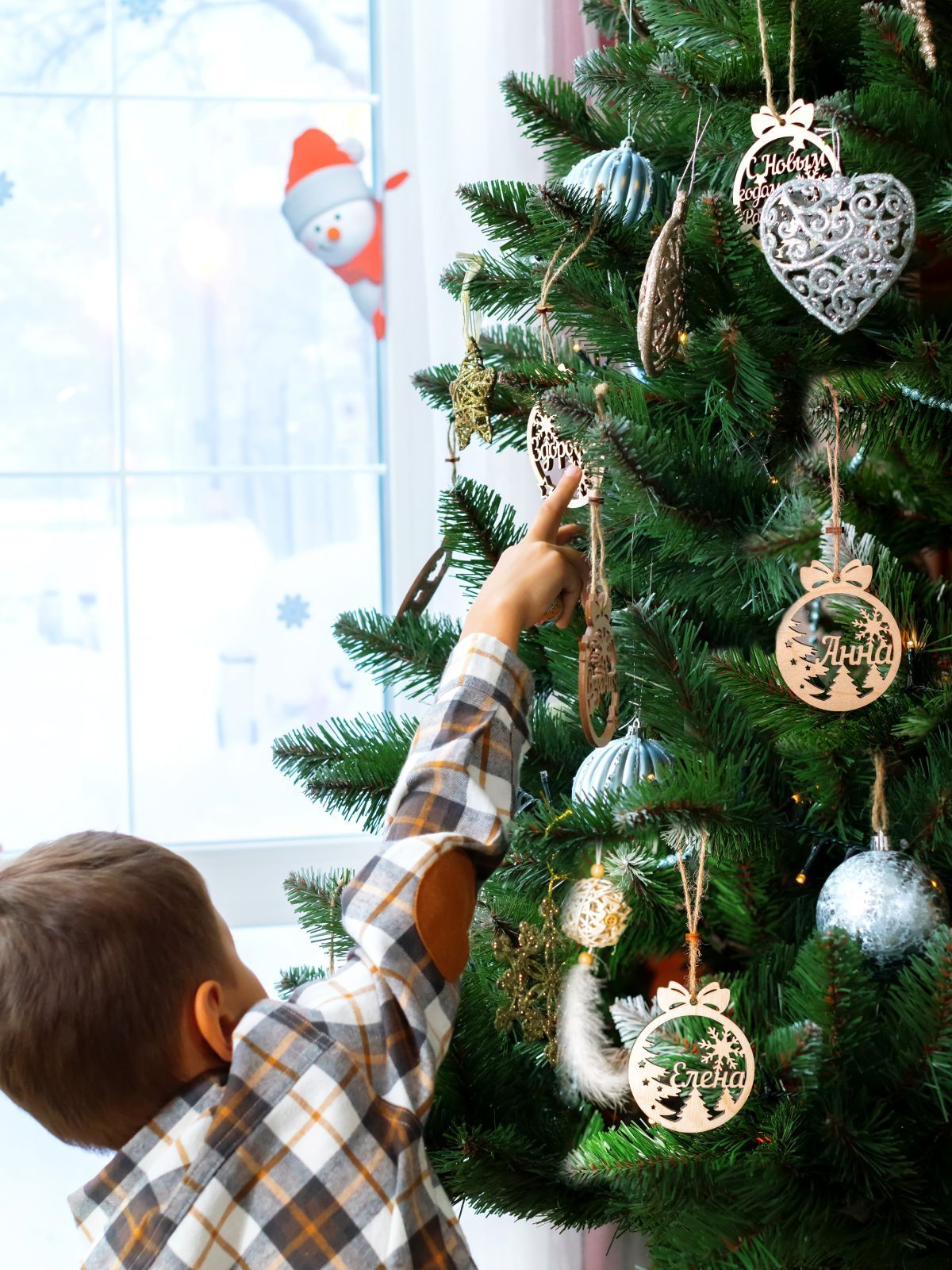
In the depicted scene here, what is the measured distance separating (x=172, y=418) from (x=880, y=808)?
4.24 ft

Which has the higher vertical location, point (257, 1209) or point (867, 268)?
point (867, 268)

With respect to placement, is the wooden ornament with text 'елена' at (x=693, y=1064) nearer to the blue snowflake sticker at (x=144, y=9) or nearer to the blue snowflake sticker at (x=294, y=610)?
the blue snowflake sticker at (x=294, y=610)

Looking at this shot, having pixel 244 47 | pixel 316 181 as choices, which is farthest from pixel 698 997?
pixel 244 47

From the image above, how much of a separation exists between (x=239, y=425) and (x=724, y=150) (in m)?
1.07

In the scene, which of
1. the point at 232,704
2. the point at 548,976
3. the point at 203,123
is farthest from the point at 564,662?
the point at 203,123

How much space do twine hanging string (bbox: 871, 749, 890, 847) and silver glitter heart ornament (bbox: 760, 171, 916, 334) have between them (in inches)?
10.1

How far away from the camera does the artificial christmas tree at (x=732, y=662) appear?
646 mm

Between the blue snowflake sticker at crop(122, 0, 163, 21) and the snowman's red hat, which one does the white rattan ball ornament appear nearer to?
the snowman's red hat

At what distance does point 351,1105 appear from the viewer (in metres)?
0.64

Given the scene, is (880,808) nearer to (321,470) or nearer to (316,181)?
(321,470)

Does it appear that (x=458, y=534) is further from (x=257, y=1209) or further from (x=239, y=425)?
Answer: (x=239, y=425)

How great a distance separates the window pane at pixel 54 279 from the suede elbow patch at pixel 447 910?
1.21 m

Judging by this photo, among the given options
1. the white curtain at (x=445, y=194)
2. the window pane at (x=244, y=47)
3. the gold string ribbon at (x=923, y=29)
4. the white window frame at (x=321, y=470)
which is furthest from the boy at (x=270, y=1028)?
the window pane at (x=244, y=47)

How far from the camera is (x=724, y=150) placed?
2.62 feet
